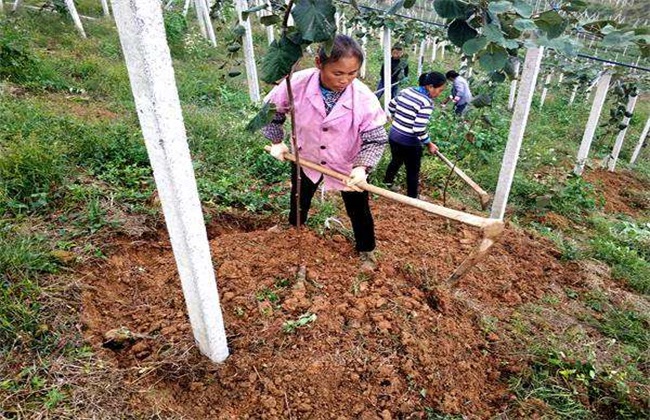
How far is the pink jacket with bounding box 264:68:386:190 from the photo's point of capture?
2238 millimetres

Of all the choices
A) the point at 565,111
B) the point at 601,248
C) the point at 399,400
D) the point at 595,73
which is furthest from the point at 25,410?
the point at 565,111

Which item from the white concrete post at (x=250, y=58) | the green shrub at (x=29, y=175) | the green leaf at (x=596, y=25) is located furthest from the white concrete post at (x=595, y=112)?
the green shrub at (x=29, y=175)

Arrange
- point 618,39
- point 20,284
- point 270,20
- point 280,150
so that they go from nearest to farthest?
point 618,39 < point 270,20 < point 20,284 < point 280,150

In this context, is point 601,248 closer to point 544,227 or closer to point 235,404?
point 544,227

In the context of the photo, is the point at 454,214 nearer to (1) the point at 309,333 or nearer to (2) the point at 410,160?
(1) the point at 309,333

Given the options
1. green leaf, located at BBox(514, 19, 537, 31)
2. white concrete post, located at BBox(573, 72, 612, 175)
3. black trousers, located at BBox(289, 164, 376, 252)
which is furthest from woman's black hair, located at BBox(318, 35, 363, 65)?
white concrete post, located at BBox(573, 72, 612, 175)

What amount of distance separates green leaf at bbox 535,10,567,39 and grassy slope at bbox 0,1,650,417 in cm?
169

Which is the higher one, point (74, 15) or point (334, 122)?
point (334, 122)

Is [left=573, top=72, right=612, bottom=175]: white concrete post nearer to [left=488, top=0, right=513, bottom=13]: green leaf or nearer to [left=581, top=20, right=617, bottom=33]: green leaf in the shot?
[left=581, top=20, right=617, bottom=33]: green leaf

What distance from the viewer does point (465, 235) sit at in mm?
3584

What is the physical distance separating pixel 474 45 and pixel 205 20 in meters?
10.6

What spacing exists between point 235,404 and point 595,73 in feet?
21.2

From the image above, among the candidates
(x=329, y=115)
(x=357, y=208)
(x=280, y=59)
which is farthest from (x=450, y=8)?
(x=357, y=208)

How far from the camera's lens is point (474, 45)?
1226 mm
